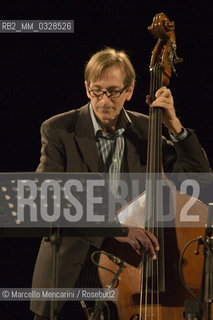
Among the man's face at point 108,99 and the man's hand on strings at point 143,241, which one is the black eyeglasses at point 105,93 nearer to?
the man's face at point 108,99

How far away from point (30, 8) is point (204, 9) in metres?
0.97

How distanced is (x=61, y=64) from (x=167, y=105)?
3.49 ft

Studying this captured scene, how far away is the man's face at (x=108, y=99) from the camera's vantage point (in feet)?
7.80

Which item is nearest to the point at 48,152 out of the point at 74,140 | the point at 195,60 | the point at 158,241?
the point at 74,140

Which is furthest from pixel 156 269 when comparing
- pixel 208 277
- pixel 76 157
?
pixel 76 157

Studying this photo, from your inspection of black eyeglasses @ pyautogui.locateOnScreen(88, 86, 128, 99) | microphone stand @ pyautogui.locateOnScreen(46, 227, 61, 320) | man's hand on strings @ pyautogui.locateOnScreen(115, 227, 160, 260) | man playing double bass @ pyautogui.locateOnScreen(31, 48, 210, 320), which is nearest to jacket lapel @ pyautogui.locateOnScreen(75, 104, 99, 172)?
man playing double bass @ pyautogui.locateOnScreen(31, 48, 210, 320)

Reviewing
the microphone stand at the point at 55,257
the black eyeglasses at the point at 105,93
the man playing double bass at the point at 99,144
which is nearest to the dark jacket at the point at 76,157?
the man playing double bass at the point at 99,144

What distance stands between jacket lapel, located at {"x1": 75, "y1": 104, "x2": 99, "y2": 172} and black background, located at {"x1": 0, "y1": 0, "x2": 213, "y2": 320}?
671 mm

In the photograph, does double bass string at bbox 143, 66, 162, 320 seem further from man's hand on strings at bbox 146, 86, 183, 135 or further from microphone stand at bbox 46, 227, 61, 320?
microphone stand at bbox 46, 227, 61, 320

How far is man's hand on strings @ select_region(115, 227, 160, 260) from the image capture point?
2012 millimetres

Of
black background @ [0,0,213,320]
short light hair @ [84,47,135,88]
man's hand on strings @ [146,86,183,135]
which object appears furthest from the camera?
black background @ [0,0,213,320]

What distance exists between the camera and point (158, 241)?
208 centimetres

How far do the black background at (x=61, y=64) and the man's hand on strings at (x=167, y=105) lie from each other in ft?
2.79

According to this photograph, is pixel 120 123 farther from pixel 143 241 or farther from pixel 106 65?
pixel 143 241
